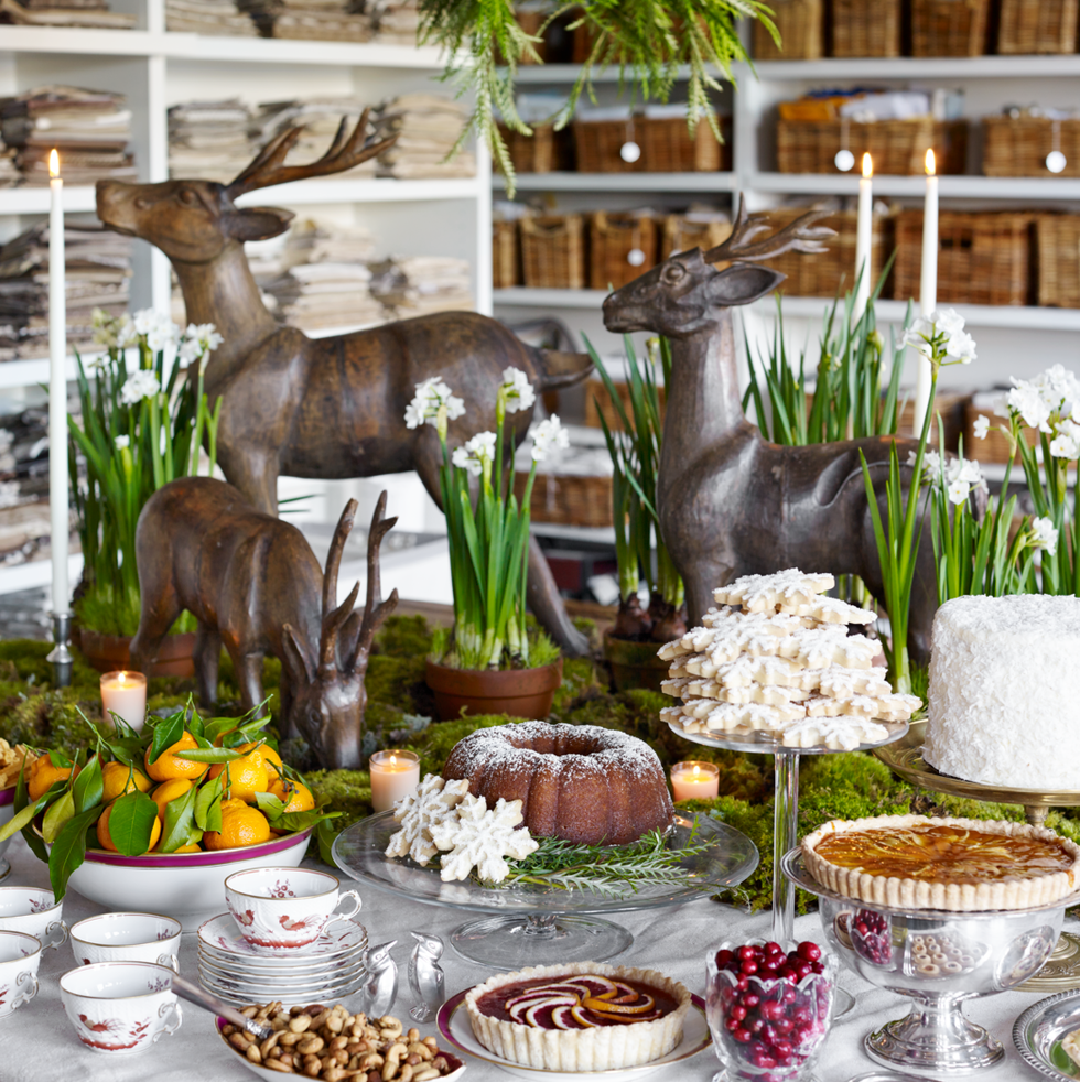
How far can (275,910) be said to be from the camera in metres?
1.18

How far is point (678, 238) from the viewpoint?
412 cm

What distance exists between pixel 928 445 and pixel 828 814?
0.50 m

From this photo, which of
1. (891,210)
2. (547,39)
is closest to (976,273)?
(891,210)

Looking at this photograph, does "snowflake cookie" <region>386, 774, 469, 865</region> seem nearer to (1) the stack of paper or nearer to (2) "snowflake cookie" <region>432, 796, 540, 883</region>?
(2) "snowflake cookie" <region>432, 796, 540, 883</region>

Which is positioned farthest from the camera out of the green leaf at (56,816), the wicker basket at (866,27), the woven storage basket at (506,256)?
the woven storage basket at (506,256)

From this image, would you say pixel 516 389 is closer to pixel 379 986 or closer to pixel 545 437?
pixel 545 437

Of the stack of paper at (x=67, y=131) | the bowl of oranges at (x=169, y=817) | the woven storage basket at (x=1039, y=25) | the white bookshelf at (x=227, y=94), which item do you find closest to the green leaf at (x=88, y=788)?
the bowl of oranges at (x=169, y=817)

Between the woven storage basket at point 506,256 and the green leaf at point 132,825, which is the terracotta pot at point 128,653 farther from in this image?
the woven storage basket at point 506,256

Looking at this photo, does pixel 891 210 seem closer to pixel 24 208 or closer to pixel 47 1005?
pixel 24 208

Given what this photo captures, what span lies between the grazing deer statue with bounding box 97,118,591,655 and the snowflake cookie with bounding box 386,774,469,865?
82 centimetres

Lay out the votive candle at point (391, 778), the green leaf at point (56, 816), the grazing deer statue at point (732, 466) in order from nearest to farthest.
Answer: the green leaf at point (56, 816), the votive candle at point (391, 778), the grazing deer statue at point (732, 466)

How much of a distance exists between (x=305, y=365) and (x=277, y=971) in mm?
1113

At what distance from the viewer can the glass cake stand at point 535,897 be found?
1164mm

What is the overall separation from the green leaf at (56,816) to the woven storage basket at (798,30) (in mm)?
3067
